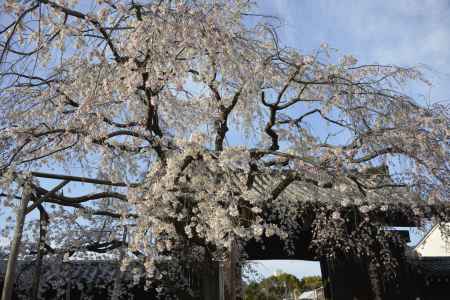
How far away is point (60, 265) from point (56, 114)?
441 centimetres

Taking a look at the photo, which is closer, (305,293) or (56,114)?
(56,114)

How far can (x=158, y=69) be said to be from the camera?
16.1ft

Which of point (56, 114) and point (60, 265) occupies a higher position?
point (56, 114)

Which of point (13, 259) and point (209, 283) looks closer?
point (13, 259)

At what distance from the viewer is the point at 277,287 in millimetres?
31062

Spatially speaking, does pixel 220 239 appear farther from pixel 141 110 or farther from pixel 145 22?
pixel 141 110

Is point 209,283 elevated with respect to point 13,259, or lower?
lower

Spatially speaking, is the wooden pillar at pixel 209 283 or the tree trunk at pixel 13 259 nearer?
the tree trunk at pixel 13 259

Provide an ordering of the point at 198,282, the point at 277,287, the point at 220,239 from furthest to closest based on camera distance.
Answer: the point at 277,287 → the point at 198,282 → the point at 220,239

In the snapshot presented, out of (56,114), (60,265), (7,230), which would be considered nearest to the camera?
(56,114)

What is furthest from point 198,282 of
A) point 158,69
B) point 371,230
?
point 158,69

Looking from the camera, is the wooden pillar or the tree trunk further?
the wooden pillar

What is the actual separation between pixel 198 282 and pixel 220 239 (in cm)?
411

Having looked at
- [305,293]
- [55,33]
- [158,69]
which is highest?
[55,33]
